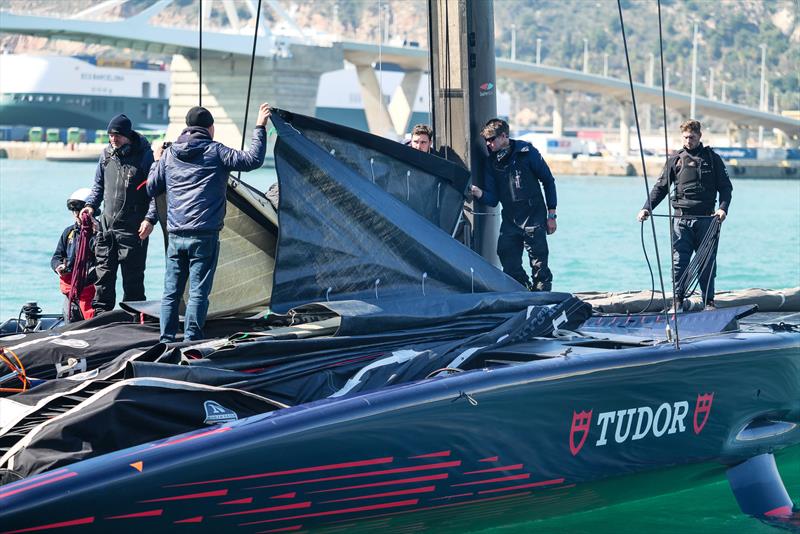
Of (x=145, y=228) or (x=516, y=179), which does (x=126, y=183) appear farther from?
(x=516, y=179)

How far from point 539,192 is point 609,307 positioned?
0.76 m

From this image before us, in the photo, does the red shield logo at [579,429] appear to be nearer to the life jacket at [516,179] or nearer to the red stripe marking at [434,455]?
the red stripe marking at [434,455]

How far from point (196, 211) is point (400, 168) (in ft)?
3.29

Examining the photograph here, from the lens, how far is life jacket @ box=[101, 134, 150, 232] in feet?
19.3

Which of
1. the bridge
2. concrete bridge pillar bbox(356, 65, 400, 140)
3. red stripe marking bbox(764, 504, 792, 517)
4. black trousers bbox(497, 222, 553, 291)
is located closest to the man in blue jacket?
black trousers bbox(497, 222, 553, 291)

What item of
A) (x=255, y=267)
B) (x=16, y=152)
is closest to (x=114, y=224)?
(x=255, y=267)

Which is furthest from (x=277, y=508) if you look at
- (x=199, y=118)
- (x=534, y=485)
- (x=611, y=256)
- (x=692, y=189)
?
(x=611, y=256)

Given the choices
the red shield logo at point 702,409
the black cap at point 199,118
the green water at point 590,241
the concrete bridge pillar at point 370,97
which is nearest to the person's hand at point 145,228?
the black cap at point 199,118

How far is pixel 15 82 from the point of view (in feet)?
258

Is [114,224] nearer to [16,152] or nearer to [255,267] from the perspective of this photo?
[255,267]

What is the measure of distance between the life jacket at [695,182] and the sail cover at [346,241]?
7.43 ft

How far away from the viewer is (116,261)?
5984 mm

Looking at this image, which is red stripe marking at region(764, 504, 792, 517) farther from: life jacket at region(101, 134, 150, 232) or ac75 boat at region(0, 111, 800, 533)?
life jacket at region(101, 134, 150, 232)

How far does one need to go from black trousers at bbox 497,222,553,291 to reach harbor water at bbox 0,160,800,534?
1501 millimetres
